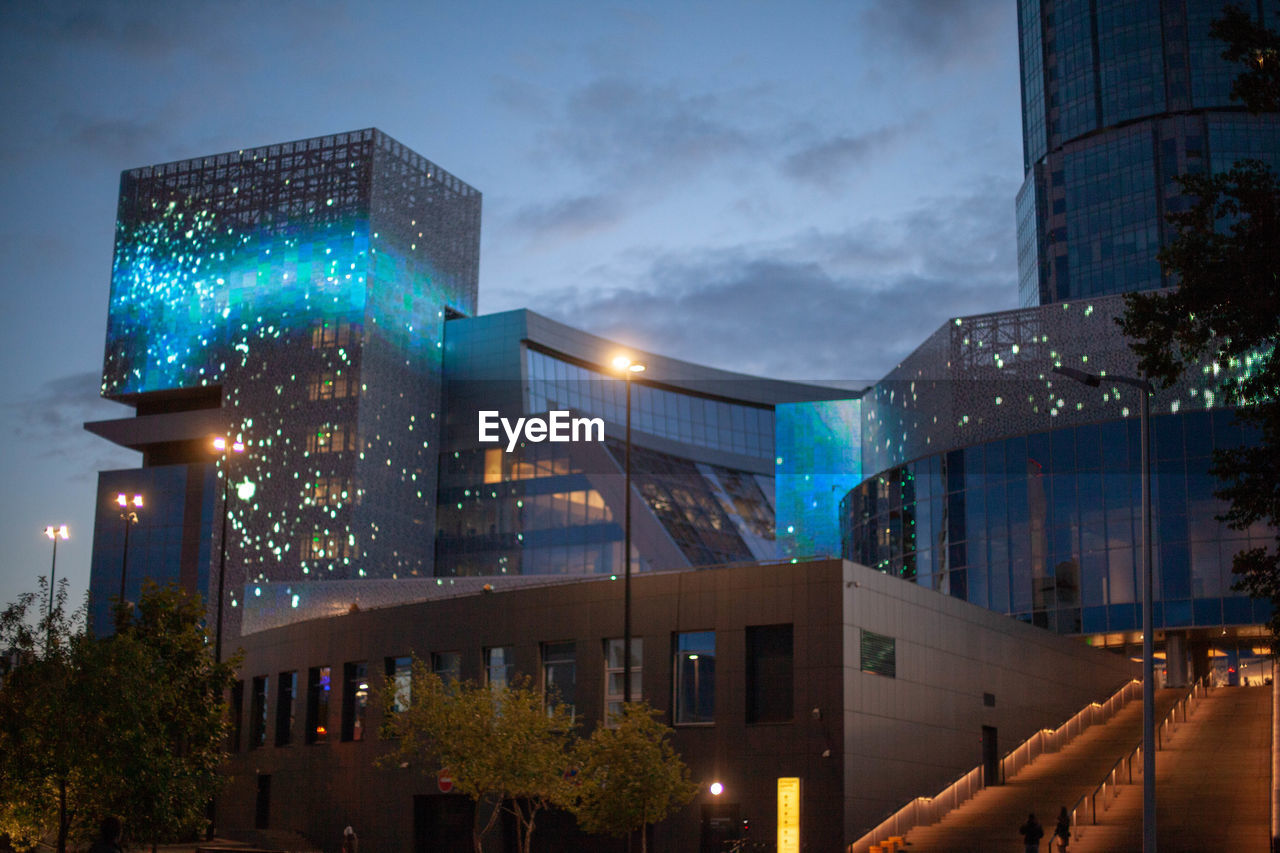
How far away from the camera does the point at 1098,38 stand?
14812cm

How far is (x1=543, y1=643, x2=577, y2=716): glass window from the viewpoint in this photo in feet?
145

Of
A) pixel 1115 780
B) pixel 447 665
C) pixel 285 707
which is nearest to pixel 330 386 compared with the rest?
pixel 285 707

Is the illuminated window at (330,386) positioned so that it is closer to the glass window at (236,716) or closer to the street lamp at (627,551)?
the glass window at (236,716)

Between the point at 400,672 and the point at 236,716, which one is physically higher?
the point at 400,672

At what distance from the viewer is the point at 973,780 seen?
43344 millimetres

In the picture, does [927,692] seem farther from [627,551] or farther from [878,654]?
[627,551]

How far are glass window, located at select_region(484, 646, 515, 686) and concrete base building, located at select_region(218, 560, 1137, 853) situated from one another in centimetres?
9

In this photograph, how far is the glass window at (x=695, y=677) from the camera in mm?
40969

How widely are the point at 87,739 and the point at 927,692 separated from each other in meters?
24.2

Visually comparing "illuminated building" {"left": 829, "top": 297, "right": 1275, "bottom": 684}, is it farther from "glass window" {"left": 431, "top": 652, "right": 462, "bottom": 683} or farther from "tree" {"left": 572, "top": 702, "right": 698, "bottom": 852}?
"tree" {"left": 572, "top": 702, "right": 698, "bottom": 852}

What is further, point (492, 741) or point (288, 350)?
point (288, 350)

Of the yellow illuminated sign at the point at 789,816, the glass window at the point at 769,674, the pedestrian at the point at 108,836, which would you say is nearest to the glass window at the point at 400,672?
the glass window at the point at 769,674

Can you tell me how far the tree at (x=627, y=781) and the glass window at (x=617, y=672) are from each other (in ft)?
19.9

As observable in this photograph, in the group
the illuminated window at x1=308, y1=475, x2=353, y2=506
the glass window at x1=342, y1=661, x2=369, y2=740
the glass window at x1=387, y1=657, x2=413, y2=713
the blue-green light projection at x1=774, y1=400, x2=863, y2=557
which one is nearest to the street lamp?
the glass window at x1=387, y1=657, x2=413, y2=713
